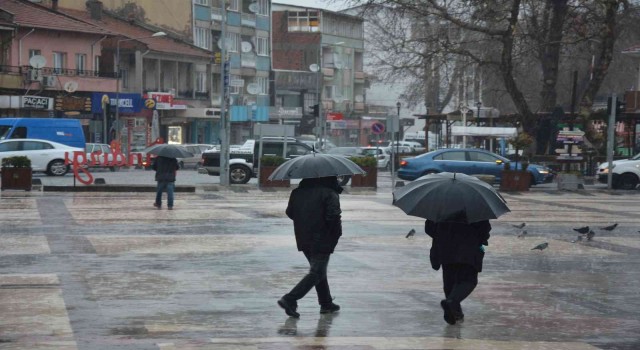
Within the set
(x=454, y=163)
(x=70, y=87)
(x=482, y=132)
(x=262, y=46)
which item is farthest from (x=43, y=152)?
(x=262, y=46)

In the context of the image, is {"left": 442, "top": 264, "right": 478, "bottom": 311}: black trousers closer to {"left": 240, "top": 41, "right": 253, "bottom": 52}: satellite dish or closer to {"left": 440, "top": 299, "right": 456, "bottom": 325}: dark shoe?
{"left": 440, "top": 299, "right": 456, "bottom": 325}: dark shoe

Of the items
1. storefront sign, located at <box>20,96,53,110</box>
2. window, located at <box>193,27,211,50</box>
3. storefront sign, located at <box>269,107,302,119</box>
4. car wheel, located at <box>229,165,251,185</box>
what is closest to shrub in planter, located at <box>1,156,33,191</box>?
car wheel, located at <box>229,165,251,185</box>

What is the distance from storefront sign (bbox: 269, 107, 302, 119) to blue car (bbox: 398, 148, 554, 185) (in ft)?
167

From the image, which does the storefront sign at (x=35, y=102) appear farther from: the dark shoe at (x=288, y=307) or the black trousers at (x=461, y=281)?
the black trousers at (x=461, y=281)

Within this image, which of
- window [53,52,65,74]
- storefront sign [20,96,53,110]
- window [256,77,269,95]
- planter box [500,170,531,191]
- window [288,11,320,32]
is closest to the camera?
planter box [500,170,531,191]

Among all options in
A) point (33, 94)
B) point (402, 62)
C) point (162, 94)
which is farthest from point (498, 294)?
point (162, 94)

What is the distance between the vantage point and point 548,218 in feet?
82.3

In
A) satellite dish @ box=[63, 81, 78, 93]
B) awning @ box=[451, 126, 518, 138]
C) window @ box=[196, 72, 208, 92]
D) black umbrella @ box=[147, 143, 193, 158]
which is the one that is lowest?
black umbrella @ box=[147, 143, 193, 158]

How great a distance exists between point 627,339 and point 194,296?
464 cm

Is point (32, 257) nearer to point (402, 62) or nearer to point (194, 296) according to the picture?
point (194, 296)

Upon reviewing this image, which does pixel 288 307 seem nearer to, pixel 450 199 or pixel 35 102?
pixel 450 199

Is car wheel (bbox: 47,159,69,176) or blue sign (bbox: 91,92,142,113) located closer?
car wheel (bbox: 47,159,69,176)

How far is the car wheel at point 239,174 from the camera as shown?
3875 centimetres

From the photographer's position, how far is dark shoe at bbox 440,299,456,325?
10766mm
